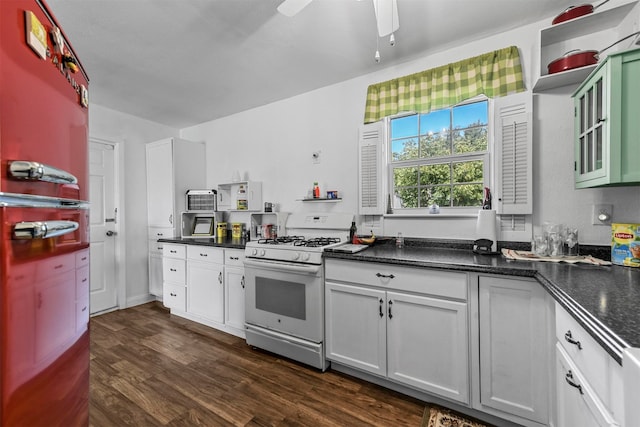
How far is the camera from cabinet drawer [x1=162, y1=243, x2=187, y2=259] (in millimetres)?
3279

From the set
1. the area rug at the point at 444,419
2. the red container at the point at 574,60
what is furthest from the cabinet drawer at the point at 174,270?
the red container at the point at 574,60

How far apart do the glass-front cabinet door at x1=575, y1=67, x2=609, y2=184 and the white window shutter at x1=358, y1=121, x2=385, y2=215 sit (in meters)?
1.36

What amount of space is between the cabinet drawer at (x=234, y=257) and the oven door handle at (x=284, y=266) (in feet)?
0.62

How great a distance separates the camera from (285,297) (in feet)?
7.73

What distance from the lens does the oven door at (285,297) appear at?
220cm

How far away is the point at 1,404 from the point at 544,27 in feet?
10.5

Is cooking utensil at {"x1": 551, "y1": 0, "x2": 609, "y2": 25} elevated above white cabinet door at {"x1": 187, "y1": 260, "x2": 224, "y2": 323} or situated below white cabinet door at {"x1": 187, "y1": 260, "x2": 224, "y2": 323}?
above

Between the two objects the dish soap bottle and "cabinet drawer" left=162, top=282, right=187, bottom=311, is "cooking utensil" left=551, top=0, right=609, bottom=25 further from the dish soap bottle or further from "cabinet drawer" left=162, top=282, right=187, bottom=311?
"cabinet drawer" left=162, top=282, right=187, bottom=311

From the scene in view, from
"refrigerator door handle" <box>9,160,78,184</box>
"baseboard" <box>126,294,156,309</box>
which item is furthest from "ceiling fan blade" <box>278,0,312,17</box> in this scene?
"baseboard" <box>126,294,156,309</box>

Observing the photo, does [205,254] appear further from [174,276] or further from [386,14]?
[386,14]

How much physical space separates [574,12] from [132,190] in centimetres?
475

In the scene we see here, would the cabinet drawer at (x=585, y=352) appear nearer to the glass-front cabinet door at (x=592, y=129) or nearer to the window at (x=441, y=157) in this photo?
the glass-front cabinet door at (x=592, y=129)

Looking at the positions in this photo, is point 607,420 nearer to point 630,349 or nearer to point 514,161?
point 630,349

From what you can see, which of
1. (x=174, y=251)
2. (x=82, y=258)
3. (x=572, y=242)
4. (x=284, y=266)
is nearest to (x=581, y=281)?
(x=572, y=242)
